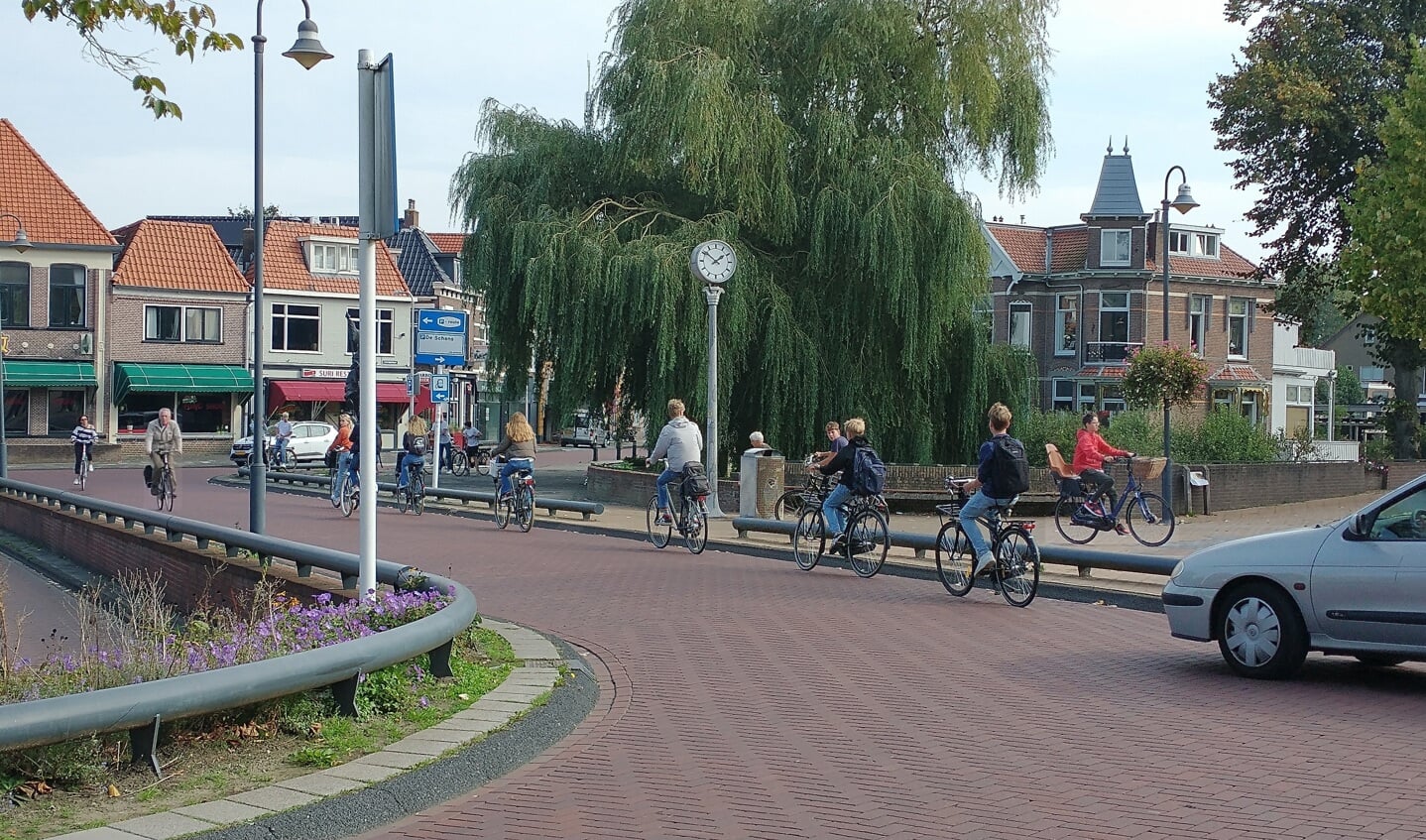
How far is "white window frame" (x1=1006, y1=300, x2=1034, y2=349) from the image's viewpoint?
55.5 m

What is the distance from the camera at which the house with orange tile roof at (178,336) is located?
55344 millimetres

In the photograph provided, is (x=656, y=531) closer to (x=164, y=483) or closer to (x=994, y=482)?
(x=994, y=482)

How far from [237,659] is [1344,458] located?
3157cm

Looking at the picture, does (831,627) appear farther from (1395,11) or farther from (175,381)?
(175,381)

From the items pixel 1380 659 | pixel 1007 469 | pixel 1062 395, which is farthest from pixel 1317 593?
pixel 1062 395

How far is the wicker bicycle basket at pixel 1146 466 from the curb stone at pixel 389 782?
1479cm

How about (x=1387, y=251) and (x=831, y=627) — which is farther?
(x=1387, y=251)

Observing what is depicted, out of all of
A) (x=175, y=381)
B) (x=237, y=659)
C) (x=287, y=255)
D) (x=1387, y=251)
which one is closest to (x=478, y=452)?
(x=175, y=381)

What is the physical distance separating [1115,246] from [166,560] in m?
44.4

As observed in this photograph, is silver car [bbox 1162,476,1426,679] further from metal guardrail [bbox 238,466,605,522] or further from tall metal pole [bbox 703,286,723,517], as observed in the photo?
metal guardrail [bbox 238,466,605,522]

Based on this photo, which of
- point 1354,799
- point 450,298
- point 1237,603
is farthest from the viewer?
point 450,298

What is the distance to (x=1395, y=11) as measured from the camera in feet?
111

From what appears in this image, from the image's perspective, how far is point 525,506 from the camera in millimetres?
20984

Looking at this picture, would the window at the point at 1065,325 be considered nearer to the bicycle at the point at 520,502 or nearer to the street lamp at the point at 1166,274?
the street lamp at the point at 1166,274
